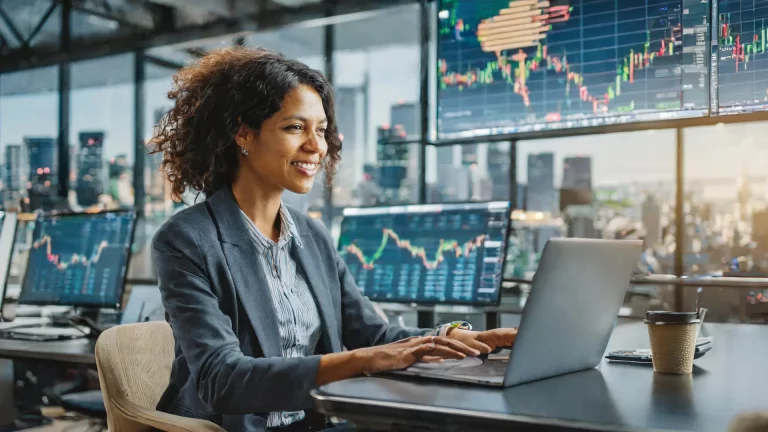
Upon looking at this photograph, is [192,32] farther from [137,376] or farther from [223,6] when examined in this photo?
[137,376]

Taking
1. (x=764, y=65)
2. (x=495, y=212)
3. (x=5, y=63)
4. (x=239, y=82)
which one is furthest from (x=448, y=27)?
(x=5, y=63)

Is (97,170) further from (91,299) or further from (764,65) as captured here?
(764,65)

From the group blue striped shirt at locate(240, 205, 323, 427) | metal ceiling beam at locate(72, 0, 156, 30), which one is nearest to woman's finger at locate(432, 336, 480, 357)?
blue striped shirt at locate(240, 205, 323, 427)

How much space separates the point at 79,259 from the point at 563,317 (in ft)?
7.88

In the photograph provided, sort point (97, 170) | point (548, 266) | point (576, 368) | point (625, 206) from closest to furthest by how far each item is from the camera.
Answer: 1. point (548, 266)
2. point (576, 368)
3. point (625, 206)
4. point (97, 170)

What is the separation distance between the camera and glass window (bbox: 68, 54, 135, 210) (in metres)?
5.49

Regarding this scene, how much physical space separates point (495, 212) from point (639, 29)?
880 millimetres

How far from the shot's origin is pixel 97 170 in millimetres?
5535

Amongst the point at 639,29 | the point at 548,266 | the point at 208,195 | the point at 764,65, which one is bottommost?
the point at 548,266

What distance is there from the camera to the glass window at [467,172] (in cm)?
392

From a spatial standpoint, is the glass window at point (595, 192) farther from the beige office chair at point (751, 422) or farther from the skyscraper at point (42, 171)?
the skyscraper at point (42, 171)

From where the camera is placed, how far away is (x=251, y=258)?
5.16 ft

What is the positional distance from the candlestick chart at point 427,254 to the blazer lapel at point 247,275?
108 cm

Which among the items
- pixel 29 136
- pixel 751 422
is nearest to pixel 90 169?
pixel 29 136
